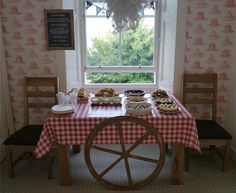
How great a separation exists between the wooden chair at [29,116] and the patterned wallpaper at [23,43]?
154 millimetres

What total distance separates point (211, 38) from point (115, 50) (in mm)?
1223

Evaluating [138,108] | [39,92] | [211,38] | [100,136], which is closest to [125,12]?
[138,108]

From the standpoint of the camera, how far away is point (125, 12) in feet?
7.17

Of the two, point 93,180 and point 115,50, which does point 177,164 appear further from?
point 115,50

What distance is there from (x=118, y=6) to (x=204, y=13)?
1194 mm

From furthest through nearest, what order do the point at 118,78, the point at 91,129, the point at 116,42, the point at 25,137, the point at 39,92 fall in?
the point at 118,78 < the point at 116,42 < the point at 39,92 < the point at 25,137 < the point at 91,129

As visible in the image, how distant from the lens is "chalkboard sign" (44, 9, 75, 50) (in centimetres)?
288

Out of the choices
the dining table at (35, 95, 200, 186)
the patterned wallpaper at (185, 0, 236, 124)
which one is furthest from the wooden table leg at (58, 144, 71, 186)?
the patterned wallpaper at (185, 0, 236, 124)

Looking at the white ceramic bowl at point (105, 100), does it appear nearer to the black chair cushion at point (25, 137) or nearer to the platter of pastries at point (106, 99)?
the platter of pastries at point (106, 99)

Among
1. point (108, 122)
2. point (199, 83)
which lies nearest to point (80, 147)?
point (108, 122)

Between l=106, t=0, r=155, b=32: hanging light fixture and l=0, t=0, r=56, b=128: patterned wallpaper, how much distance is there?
99 cm

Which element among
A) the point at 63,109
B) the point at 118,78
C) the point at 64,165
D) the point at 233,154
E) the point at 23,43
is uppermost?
the point at 23,43

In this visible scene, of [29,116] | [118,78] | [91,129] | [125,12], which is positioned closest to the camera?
[125,12]

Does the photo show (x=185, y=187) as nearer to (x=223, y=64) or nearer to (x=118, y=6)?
(x=223, y=64)
